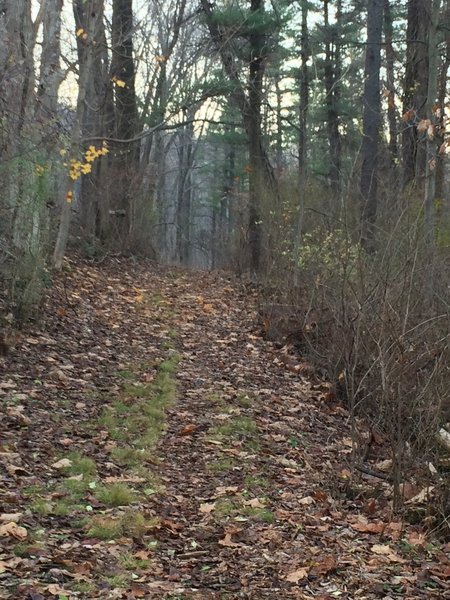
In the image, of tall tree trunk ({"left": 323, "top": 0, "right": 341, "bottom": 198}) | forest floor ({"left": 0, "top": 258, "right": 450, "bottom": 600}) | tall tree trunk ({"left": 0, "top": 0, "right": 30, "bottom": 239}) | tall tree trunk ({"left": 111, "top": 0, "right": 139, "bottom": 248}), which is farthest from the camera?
tall tree trunk ({"left": 323, "top": 0, "right": 341, "bottom": 198})

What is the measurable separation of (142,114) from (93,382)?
435 inches

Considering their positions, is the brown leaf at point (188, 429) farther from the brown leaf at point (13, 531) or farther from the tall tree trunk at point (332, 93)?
the tall tree trunk at point (332, 93)

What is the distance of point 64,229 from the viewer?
1178 centimetres

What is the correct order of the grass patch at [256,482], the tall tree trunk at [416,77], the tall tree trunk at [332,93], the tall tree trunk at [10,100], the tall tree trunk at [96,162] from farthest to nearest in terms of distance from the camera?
the tall tree trunk at [332,93], the tall tree trunk at [96,162], the tall tree trunk at [416,77], the tall tree trunk at [10,100], the grass patch at [256,482]

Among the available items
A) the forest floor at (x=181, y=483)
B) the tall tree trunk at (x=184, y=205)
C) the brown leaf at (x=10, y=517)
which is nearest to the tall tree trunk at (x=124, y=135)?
the forest floor at (x=181, y=483)

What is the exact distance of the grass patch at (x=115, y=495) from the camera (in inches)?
185

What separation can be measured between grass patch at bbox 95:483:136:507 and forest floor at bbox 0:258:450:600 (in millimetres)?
13

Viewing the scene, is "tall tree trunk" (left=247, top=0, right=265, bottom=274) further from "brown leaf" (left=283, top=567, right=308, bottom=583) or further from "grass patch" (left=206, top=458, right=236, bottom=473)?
"brown leaf" (left=283, top=567, right=308, bottom=583)

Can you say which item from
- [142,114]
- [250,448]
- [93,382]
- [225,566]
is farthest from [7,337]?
[142,114]

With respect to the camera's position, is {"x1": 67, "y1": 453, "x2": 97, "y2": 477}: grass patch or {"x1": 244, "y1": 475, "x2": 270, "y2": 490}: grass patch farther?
{"x1": 244, "y1": 475, "x2": 270, "y2": 490}: grass patch

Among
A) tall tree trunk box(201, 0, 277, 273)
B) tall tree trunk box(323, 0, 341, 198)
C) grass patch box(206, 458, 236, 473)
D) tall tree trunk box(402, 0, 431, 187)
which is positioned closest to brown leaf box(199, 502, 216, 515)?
grass patch box(206, 458, 236, 473)

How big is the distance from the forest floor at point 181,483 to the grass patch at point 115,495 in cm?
1

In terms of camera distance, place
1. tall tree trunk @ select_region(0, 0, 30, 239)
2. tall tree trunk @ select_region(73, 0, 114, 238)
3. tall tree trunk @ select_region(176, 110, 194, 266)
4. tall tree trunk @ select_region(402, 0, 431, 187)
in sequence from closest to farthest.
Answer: tall tree trunk @ select_region(0, 0, 30, 239), tall tree trunk @ select_region(402, 0, 431, 187), tall tree trunk @ select_region(73, 0, 114, 238), tall tree trunk @ select_region(176, 110, 194, 266)

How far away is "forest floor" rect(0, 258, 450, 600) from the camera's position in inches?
152
